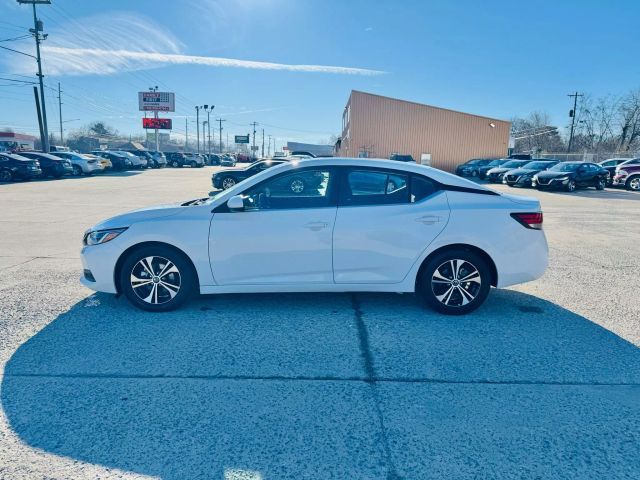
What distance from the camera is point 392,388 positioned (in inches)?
117

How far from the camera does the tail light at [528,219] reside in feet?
13.8

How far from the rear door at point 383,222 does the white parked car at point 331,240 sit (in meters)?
0.01

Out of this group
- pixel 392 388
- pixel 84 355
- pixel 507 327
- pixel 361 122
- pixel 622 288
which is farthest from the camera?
pixel 361 122

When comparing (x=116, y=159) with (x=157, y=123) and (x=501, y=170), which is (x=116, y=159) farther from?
(x=501, y=170)

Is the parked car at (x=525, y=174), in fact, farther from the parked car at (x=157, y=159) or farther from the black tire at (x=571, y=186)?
the parked car at (x=157, y=159)

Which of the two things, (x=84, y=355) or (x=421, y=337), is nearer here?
(x=84, y=355)

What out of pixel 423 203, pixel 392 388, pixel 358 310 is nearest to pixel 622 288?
pixel 423 203

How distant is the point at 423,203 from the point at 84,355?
132 inches

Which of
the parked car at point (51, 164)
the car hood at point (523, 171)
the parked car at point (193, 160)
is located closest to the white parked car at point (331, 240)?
the car hood at point (523, 171)

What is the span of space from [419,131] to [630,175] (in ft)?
72.4

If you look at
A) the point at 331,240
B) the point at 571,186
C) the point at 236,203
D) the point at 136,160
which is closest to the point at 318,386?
the point at 331,240

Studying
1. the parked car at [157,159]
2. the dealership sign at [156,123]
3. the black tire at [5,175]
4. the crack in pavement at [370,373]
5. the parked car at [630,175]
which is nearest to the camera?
the crack in pavement at [370,373]

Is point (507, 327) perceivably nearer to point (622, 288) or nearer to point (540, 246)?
point (540, 246)

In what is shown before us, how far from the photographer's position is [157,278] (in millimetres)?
4219
